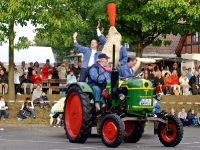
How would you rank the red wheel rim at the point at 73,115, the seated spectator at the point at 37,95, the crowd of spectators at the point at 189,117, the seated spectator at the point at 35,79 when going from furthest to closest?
1. the seated spectator at the point at 35,79
2. the seated spectator at the point at 37,95
3. the crowd of spectators at the point at 189,117
4. the red wheel rim at the point at 73,115

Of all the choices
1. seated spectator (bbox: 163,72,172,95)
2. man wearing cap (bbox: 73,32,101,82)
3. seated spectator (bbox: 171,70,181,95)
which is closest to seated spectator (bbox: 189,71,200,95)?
seated spectator (bbox: 171,70,181,95)

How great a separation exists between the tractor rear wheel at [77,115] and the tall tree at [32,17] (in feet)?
37.4

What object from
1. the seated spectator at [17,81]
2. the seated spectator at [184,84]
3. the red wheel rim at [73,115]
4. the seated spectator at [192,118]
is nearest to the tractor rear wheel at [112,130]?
the red wheel rim at [73,115]

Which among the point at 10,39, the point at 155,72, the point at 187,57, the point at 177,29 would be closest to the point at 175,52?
the point at 187,57

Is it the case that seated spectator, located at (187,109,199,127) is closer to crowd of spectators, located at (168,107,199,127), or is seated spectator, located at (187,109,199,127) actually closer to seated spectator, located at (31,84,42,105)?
crowd of spectators, located at (168,107,199,127)

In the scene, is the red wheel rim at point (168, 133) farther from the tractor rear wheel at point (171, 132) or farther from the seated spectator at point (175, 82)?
the seated spectator at point (175, 82)

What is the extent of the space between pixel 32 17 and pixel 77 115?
12.6 m

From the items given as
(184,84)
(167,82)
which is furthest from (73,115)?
(184,84)

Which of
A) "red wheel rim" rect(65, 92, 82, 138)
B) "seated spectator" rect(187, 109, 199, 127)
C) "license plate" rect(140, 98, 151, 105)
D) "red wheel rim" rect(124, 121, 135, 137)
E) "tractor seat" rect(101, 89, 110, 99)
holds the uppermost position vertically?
"tractor seat" rect(101, 89, 110, 99)

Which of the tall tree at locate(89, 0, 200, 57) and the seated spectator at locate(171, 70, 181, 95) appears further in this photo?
the tall tree at locate(89, 0, 200, 57)

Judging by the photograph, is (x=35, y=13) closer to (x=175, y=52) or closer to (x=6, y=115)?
(x=6, y=115)

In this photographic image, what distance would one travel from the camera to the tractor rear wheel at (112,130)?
46.0 ft

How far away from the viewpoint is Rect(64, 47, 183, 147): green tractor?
1444 cm

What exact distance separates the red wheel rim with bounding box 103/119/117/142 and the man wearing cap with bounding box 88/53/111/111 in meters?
0.80
